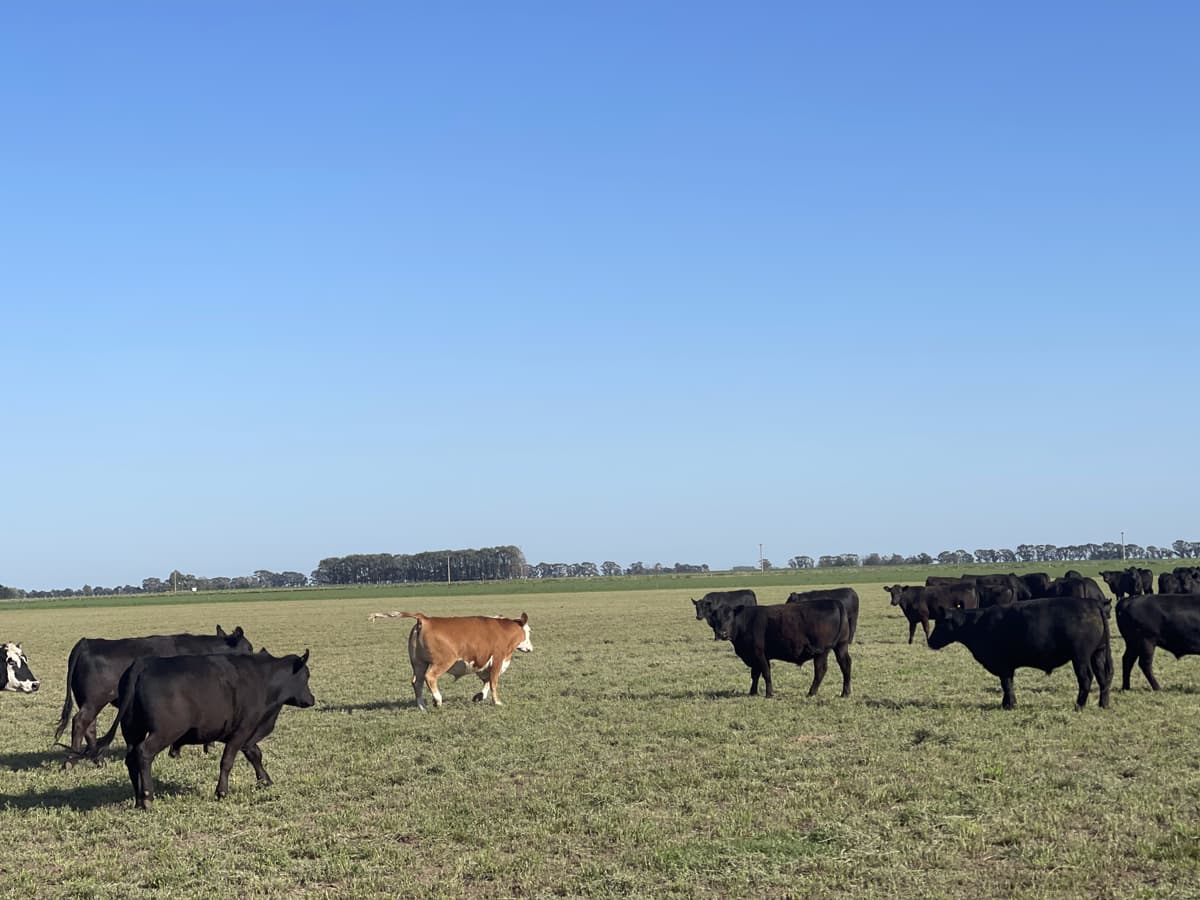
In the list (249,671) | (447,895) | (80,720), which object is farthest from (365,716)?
(447,895)

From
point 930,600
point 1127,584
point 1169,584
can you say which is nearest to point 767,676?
point 930,600

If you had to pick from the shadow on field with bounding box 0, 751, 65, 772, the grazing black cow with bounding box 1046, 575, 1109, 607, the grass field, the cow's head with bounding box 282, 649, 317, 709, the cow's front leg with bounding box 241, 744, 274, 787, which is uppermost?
the cow's head with bounding box 282, 649, 317, 709

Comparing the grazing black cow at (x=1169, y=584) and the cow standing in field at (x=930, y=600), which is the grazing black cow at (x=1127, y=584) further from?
the cow standing in field at (x=930, y=600)

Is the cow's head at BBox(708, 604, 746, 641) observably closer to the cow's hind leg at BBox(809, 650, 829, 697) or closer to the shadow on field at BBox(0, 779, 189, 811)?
the cow's hind leg at BBox(809, 650, 829, 697)

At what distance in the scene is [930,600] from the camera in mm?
32000

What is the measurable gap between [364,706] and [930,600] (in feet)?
61.1

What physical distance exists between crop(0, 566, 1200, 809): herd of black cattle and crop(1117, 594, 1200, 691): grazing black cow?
0.05ft

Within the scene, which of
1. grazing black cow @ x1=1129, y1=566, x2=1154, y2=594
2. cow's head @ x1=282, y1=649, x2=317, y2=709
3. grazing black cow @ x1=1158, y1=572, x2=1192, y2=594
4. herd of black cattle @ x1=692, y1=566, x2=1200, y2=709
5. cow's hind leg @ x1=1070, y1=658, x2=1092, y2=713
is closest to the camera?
cow's head @ x1=282, y1=649, x2=317, y2=709

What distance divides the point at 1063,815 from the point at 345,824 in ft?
19.9

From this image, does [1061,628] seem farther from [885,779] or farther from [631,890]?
[631,890]

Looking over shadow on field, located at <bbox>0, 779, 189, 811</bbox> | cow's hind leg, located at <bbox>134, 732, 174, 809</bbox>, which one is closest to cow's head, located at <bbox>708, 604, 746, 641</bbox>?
shadow on field, located at <bbox>0, 779, 189, 811</bbox>

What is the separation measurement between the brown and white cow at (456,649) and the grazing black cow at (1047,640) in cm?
722

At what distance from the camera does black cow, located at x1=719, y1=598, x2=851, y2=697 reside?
18.0 meters

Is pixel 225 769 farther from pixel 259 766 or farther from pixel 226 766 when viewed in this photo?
pixel 259 766
